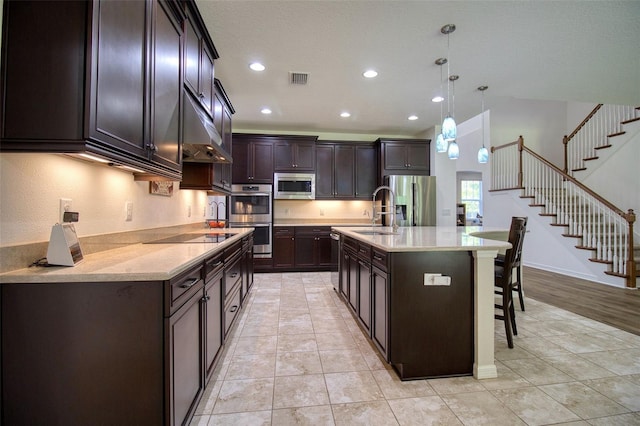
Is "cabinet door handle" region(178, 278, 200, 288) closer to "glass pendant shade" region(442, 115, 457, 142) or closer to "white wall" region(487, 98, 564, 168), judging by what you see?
"glass pendant shade" region(442, 115, 457, 142)

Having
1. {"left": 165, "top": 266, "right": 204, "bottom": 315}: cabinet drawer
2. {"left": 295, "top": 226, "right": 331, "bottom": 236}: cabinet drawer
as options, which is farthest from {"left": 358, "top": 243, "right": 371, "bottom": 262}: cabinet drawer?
{"left": 295, "top": 226, "right": 331, "bottom": 236}: cabinet drawer

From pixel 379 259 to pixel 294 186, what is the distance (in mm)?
3324

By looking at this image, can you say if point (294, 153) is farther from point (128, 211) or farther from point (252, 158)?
point (128, 211)

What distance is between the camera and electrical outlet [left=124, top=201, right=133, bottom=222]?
1.94 metres

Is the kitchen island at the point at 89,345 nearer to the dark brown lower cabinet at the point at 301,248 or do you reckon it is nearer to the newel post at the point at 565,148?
the dark brown lower cabinet at the point at 301,248

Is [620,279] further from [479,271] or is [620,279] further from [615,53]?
[479,271]

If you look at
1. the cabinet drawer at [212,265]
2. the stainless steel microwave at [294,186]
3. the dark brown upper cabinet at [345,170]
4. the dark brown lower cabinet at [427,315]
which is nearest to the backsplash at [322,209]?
the dark brown upper cabinet at [345,170]

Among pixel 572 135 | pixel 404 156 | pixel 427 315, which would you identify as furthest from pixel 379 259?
pixel 572 135

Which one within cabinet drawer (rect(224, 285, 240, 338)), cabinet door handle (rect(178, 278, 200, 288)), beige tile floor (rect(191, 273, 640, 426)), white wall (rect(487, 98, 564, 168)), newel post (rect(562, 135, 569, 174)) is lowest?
beige tile floor (rect(191, 273, 640, 426))

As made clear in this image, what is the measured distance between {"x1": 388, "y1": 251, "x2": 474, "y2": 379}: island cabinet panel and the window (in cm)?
905

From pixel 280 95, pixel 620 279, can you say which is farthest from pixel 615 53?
pixel 280 95

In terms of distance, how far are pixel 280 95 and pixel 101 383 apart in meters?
3.62

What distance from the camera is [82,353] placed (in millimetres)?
1111

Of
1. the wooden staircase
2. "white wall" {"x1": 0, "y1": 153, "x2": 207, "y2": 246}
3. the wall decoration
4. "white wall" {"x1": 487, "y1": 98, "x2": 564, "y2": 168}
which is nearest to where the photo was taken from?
"white wall" {"x1": 0, "y1": 153, "x2": 207, "y2": 246}
